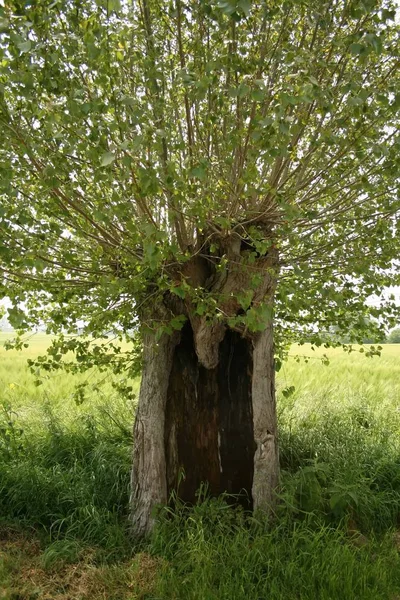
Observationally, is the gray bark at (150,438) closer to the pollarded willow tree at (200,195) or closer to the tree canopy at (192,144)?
the pollarded willow tree at (200,195)

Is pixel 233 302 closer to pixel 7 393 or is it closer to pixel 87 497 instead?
pixel 87 497

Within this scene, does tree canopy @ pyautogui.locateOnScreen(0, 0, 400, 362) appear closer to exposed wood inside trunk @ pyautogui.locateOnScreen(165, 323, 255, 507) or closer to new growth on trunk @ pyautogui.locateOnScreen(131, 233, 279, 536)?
new growth on trunk @ pyautogui.locateOnScreen(131, 233, 279, 536)

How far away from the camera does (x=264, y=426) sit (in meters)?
5.42

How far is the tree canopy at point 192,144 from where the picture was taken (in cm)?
317

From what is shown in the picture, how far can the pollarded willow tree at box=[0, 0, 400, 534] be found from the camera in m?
3.30

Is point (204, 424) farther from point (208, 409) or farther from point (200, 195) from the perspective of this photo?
point (200, 195)

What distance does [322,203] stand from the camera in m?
5.43

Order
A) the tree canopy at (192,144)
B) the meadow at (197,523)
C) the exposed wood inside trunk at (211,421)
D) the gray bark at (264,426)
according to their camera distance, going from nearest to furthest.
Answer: the tree canopy at (192,144), the meadow at (197,523), the gray bark at (264,426), the exposed wood inside trunk at (211,421)

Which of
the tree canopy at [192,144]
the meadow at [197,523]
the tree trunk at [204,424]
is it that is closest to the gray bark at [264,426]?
the tree trunk at [204,424]

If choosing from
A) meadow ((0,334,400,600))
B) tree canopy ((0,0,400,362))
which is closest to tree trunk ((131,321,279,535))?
meadow ((0,334,400,600))

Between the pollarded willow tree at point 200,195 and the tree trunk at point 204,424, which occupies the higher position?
the pollarded willow tree at point 200,195

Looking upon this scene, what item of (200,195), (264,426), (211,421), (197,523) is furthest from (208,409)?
(200,195)

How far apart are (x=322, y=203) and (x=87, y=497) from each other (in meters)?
3.97

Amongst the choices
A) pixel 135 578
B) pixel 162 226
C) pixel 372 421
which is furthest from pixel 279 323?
pixel 135 578
